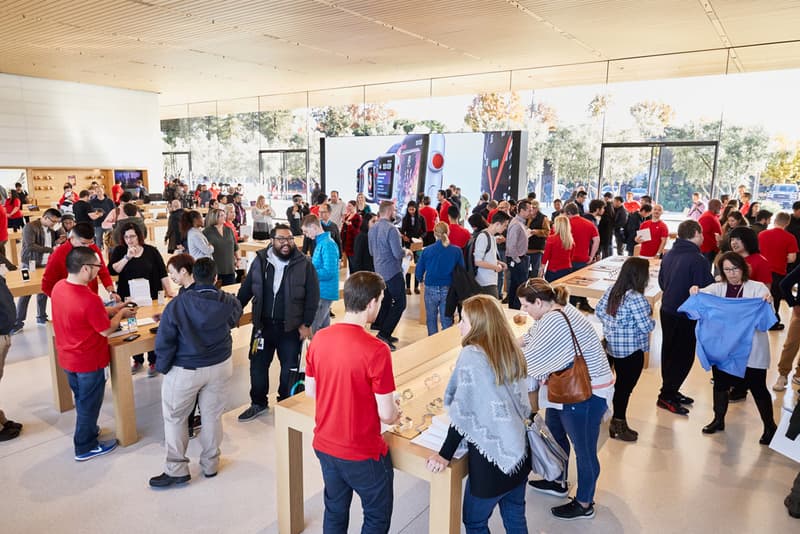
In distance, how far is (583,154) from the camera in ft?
40.2

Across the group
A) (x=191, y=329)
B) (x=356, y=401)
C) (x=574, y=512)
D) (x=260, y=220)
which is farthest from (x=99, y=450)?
(x=260, y=220)

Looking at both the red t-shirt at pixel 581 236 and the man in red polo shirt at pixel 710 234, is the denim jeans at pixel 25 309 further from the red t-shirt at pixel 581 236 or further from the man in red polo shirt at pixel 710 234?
the man in red polo shirt at pixel 710 234

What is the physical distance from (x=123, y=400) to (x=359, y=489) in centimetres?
254

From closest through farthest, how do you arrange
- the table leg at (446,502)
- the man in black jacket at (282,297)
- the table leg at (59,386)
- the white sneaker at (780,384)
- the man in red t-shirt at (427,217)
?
the table leg at (446,502) → the man in black jacket at (282,297) → the table leg at (59,386) → the white sneaker at (780,384) → the man in red t-shirt at (427,217)

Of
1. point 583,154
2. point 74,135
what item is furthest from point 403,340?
point 74,135

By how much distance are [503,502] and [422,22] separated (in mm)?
7151

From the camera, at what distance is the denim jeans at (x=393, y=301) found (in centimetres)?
628

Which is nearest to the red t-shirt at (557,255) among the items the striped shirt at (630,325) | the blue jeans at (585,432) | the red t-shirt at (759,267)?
the red t-shirt at (759,267)

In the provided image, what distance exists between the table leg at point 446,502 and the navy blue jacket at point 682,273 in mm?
2985

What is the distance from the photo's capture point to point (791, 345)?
510cm

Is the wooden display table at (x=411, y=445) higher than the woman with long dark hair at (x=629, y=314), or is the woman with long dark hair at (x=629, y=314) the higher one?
the woman with long dark hair at (x=629, y=314)

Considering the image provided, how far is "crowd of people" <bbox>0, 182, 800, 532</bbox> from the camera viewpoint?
90.2 inches

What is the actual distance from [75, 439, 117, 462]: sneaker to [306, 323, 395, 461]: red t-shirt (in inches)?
95.0

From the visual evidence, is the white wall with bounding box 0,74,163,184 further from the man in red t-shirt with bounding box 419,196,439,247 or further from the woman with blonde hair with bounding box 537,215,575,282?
the woman with blonde hair with bounding box 537,215,575,282
